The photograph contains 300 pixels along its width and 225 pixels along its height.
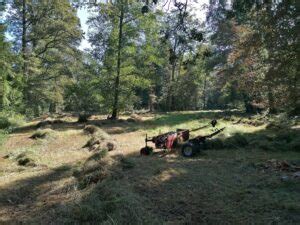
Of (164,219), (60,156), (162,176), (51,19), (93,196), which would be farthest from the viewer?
(51,19)

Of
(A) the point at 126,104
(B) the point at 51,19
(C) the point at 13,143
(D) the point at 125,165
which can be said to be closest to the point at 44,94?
(B) the point at 51,19

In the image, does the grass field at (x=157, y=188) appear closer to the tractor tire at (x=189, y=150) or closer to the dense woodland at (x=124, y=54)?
the tractor tire at (x=189, y=150)

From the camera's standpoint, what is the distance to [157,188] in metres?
7.21

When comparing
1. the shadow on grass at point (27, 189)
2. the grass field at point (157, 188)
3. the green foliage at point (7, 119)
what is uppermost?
the green foliage at point (7, 119)

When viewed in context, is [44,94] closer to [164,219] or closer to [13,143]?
[13,143]

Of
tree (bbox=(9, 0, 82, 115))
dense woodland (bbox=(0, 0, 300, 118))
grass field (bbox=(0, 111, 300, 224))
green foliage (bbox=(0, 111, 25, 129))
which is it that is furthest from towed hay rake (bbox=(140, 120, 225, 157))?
tree (bbox=(9, 0, 82, 115))

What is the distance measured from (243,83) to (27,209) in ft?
39.8

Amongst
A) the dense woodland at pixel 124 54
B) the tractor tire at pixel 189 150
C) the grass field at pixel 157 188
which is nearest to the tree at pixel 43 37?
the dense woodland at pixel 124 54

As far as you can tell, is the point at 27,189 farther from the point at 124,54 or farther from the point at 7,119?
the point at 124,54

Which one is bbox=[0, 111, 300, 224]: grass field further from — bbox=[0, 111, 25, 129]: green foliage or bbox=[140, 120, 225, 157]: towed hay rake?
bbox=[0, 111, 25, 129]: green foliage

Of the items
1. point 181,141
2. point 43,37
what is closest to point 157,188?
point 181,141

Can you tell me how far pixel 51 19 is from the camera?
999 inches

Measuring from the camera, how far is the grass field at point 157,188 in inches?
227

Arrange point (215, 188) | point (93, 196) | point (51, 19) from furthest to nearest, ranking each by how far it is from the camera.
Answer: point (51, 19)
point (215, 188)
point (93, 196)
